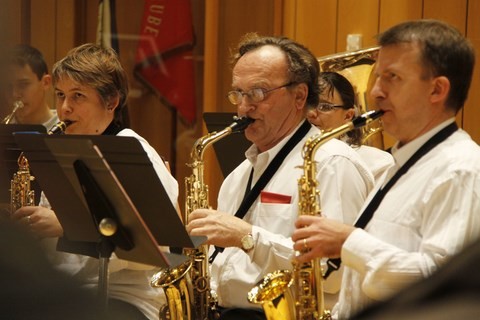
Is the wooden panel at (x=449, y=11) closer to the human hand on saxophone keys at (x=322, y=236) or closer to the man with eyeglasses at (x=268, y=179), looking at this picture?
the man with eyeglasses at (x=268, y=179)

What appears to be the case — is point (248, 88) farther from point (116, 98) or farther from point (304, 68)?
point (116, 98)

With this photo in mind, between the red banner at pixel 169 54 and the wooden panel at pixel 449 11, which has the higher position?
the wooden panel at pixel 449 11

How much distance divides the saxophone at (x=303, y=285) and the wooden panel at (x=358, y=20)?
2.58 metres

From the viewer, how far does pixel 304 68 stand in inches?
123

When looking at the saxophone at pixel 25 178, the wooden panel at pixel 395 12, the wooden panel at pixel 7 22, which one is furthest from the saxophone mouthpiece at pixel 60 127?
the wooden panel at pixel 7 22

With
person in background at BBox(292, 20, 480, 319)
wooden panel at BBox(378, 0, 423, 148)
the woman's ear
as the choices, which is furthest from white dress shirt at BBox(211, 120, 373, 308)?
wooden panel at BBox(378, 0, 423, 148)

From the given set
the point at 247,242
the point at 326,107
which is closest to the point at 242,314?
the point at 247,242

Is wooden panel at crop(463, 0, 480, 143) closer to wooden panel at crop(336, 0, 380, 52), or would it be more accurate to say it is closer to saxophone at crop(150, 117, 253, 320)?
wooden panel at crop(336, 0, 380, 52)

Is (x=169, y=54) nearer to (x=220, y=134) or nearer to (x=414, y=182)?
(x=220, y=134)

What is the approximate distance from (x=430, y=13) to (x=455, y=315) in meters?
4.61

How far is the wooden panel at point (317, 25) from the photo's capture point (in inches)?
207

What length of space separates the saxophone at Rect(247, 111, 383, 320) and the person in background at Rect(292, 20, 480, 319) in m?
0.19

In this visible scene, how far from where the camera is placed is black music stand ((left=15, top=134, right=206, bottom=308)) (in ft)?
7.02

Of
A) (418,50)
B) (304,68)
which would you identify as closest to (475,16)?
(304,68)
